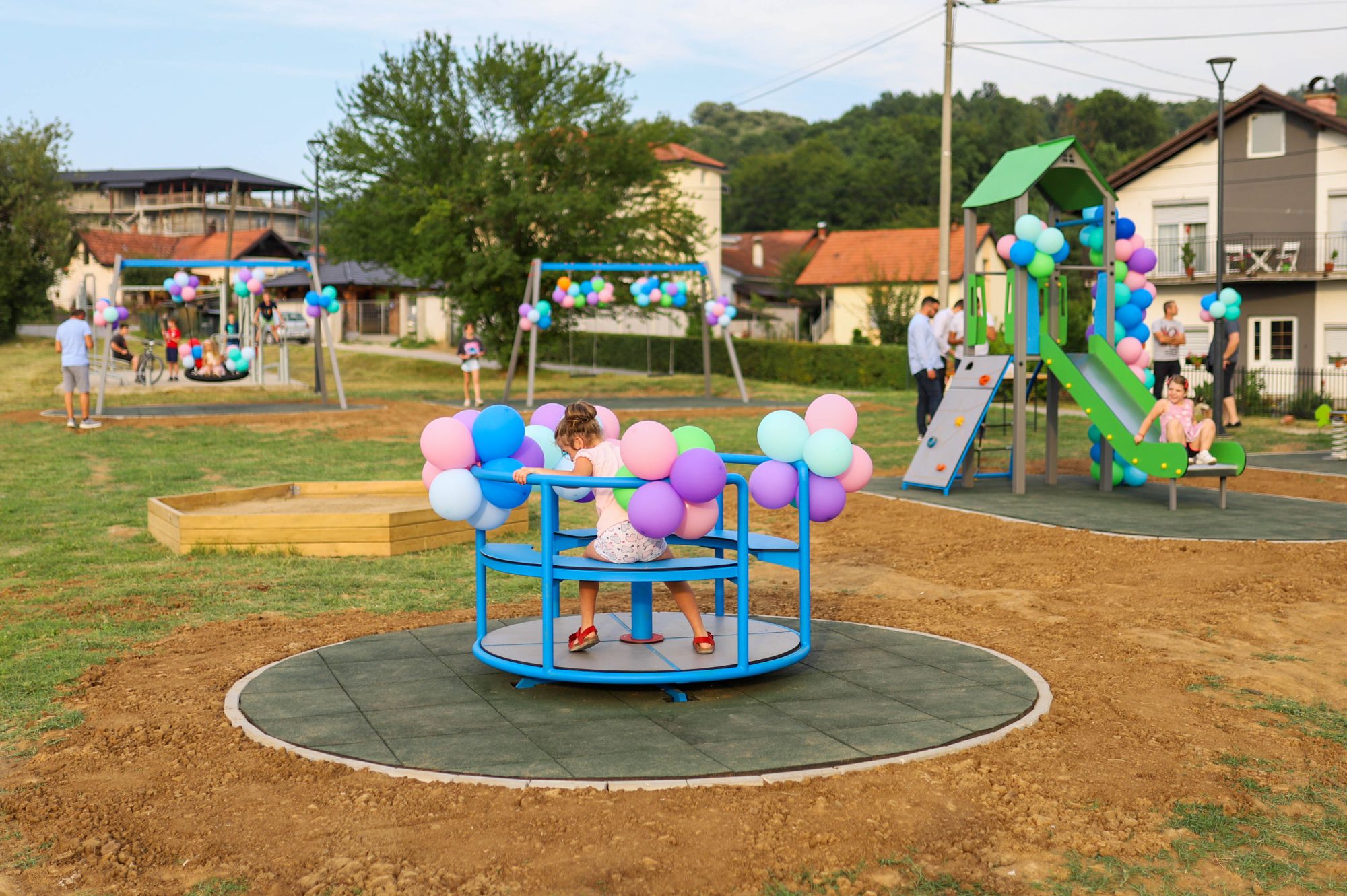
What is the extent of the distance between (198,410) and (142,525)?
43.9 feet

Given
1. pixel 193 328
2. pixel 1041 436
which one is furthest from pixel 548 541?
pixel 193 328

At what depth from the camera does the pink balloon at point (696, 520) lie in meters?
5.58

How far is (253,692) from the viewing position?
5754 millimetres

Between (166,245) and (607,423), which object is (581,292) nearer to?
(607,423)

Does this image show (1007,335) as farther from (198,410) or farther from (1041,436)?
(198,410)

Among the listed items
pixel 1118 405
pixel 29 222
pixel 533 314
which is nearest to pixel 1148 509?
pixel 1118 405

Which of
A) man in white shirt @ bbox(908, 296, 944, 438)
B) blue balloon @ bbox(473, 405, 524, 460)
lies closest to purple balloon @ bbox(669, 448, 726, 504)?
blue balloon @ bbox(473, 405, 524, 460)

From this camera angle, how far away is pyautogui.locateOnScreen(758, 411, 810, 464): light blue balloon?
574 centimetres

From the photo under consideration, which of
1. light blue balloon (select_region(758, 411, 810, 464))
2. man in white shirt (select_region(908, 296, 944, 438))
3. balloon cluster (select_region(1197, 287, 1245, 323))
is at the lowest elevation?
light blue balloon (select_region(758, 411, 810, 464))

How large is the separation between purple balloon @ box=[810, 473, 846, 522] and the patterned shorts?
30.2 inches

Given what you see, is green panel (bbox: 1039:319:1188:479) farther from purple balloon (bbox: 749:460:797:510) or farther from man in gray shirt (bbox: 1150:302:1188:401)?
purple balloon (bbox: 749:460:797:510)

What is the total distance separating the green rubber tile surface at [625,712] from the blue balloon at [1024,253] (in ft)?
24.2

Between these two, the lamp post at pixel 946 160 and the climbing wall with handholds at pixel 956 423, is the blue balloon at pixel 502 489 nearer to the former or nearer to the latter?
the climbing wall with handholds at pixel 956 423

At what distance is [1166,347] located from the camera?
695 inches
